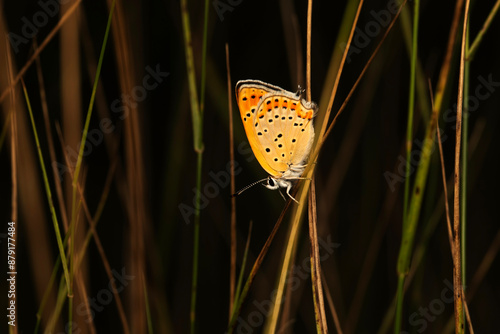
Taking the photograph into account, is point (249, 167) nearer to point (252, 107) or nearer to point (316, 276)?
point (252, 107)

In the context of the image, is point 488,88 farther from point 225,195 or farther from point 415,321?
point 225,195

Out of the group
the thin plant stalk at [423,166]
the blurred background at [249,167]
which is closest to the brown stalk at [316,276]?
the thin plant stalk at [423,166]

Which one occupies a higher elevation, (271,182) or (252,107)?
(252,107)

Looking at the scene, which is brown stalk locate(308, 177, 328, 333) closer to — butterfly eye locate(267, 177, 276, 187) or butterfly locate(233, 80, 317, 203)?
butterfly locate(233, 80, 317, 203)

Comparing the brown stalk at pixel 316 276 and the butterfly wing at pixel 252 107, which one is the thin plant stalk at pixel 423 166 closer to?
the brown stalk at pixel 316 276

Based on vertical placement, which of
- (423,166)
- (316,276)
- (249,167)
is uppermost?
(249,167)

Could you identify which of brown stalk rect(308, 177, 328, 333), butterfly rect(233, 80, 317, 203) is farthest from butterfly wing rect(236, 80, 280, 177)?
brown stalk rect(308, 177, 328, 333)

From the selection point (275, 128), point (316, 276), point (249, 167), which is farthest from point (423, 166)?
point (249, 167)
